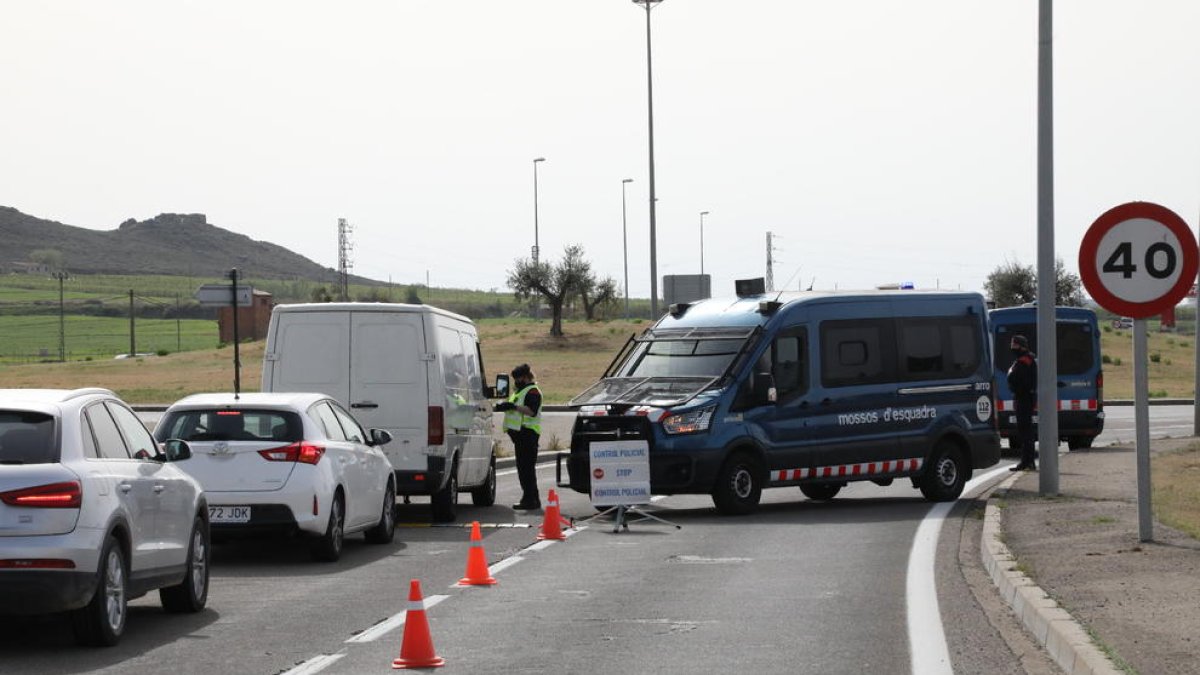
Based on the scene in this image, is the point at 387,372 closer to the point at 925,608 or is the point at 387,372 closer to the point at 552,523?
the point at 552,523

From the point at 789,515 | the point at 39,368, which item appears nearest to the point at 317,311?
the point at 789,515

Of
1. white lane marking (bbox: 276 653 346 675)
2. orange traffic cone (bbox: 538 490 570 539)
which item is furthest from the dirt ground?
orange traffic cone (bbox: 538 490 570 539)

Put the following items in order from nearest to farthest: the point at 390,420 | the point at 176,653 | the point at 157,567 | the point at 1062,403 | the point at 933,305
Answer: the point at 176,653, the point at 157,567, the point at 390,420, the point at 933,305, the point at 1062,403

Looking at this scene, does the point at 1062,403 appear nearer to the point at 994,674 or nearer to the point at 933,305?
the point at 933,305

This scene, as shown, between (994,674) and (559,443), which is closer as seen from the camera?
(994,674)

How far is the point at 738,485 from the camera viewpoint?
21.0 m

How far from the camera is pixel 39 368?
282 ft

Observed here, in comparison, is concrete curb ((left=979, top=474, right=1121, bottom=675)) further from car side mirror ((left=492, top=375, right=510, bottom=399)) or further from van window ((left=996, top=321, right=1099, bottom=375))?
van window ((left=996, top=321, right=1099, bottom=375))

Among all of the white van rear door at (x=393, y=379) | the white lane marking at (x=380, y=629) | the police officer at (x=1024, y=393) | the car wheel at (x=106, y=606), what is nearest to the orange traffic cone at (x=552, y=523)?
the white van rear door at (x=393, y=379)

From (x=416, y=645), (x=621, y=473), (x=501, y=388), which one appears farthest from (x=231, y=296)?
(x=416, y=645)

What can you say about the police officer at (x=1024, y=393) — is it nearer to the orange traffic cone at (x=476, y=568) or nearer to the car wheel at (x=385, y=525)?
the car wheel at (x=385, y=525)

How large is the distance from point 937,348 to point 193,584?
12.9 metres

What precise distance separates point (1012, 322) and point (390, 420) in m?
16.9

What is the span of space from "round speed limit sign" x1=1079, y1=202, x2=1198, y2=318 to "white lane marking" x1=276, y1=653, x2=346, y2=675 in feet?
22.4
